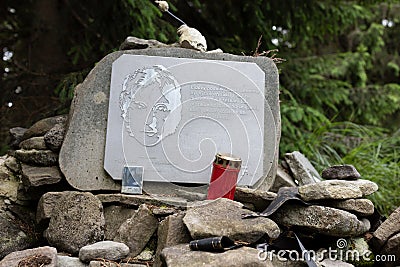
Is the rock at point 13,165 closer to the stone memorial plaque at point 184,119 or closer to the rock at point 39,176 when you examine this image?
the rock at point 39,176

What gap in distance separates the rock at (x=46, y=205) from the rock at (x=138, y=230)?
0.47m

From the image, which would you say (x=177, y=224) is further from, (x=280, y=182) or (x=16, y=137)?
(x=16, y=137)

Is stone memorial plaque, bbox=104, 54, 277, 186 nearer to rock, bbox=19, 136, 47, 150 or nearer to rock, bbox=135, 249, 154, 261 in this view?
rock, bbox=19, 136, 47, 150

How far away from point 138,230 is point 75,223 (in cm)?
38

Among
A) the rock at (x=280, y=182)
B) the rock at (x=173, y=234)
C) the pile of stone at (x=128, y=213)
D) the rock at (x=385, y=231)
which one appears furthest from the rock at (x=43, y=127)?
the rock at (x=385, y=231)

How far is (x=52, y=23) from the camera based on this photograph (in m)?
6.14

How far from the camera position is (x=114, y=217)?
325 cm

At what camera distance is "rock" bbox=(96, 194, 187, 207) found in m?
3.22

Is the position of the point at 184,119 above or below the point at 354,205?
above

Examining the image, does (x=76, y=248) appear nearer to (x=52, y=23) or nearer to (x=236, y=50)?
(x=236, y=50)

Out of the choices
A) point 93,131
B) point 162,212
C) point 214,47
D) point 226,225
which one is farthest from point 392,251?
point 214,47

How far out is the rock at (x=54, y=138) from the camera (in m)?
3.48

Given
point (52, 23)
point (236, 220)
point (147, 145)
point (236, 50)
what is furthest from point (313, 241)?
point (52, 23)

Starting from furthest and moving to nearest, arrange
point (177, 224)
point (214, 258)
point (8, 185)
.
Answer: point (8, 185) → point (177, 224) → point (214, 258)
